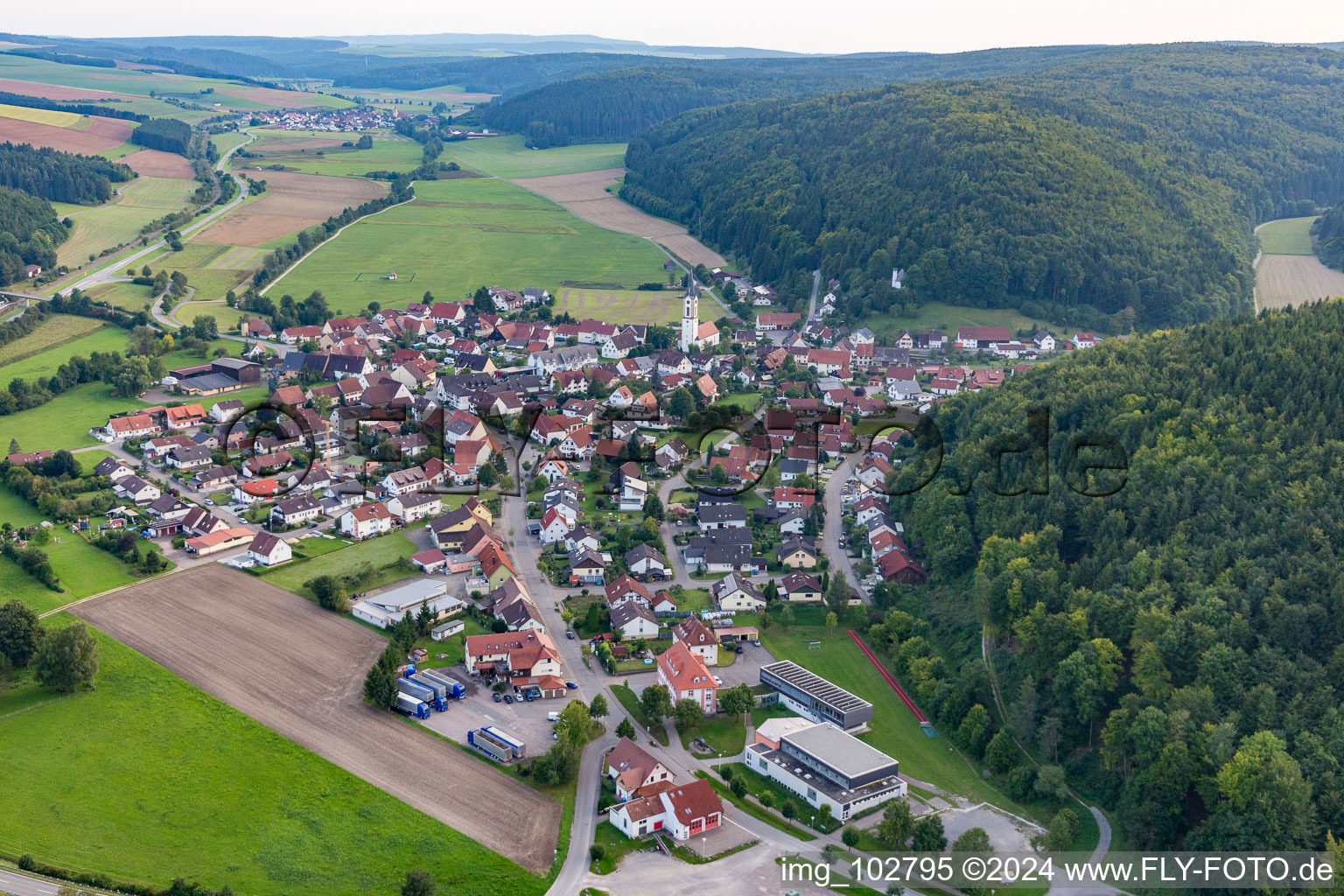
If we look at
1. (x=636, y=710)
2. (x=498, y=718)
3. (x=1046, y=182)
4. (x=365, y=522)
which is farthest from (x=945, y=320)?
(x=498, y=718)

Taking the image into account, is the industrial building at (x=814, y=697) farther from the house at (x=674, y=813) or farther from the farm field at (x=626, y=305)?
the farm field at (x=626, y=305)

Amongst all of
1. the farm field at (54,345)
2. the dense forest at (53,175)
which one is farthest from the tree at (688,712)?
the dense forest at (53,175)

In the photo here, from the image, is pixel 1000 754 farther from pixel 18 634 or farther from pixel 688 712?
pixel 18 634

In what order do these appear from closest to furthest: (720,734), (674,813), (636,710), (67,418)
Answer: (674,813), (720,734), (636,710), (67,418)

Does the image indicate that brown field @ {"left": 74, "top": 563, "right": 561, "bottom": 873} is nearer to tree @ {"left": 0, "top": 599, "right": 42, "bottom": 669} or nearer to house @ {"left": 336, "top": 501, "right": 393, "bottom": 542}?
tree @ {"left": 0, "top": 599, "right": 42, "bottom": 669}

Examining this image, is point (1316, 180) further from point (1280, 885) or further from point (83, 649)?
point (83, 649)

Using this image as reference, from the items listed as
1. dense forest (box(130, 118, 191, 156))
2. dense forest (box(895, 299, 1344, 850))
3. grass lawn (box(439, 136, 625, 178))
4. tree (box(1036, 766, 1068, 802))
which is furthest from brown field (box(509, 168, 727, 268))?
tree (box(1036, 766, 1068, 802))
